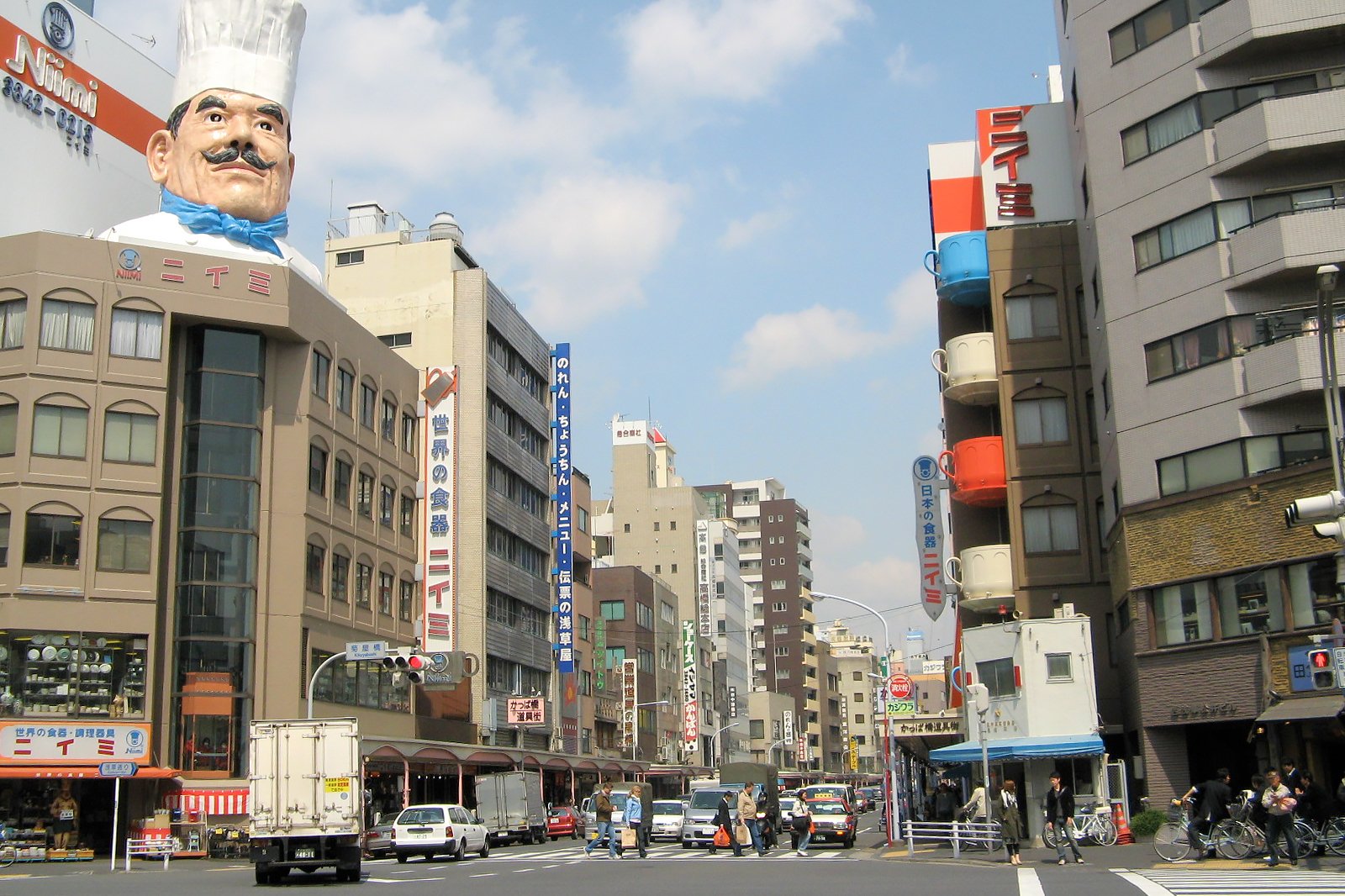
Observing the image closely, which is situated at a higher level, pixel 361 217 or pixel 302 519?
pixel 361 217

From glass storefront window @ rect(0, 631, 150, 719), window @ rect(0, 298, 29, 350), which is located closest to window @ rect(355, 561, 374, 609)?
glass storefront window @ rect(0, 631, 150, 719)

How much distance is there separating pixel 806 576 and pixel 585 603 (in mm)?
75375

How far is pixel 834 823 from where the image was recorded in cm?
4291

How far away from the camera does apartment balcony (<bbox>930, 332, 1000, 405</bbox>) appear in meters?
45.4

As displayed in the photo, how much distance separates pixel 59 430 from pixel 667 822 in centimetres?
2445

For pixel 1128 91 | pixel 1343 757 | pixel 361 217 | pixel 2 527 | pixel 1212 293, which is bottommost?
pixel 1343 757

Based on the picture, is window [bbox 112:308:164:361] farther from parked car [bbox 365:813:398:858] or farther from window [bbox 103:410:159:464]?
parked car [bbox 365:813:398:858]

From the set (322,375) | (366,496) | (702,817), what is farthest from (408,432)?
(702,817)

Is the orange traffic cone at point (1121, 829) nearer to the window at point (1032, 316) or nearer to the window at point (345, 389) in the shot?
the window at point (1032, 316)

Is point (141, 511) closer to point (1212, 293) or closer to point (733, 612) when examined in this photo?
A: point (1212, 293)

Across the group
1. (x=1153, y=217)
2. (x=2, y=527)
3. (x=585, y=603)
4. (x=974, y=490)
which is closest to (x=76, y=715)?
(x=2, y=527)

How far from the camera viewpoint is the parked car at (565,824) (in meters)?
55.1

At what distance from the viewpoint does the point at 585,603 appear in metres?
83.9

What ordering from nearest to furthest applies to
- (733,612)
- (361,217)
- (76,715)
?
1. (76,715)
2. (361,217)
3. (733,612)
